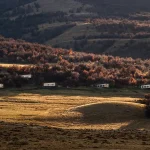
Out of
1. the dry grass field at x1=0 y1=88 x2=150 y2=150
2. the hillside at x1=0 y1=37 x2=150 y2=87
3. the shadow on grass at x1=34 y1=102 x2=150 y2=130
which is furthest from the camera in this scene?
the hillside at x1=0 y1=37 x2=150 y2=87

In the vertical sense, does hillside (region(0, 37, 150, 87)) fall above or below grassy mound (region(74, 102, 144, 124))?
above

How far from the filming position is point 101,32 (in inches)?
6127

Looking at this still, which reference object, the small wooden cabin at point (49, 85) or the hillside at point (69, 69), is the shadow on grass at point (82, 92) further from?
the hillside at point (69, 69)

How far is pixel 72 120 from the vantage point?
5172cm

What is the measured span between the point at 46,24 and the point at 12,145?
157964 mm

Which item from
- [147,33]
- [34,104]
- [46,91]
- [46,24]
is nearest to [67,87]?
[46,91]

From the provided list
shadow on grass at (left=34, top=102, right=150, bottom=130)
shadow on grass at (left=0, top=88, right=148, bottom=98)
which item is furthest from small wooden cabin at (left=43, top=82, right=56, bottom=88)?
shadow on grass at (left=34, top=102, right=150, bottom=130)

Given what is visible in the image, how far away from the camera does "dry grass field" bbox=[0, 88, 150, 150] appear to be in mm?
30156

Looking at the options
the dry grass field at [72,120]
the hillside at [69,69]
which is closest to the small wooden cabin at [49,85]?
the hillside at [69,69]

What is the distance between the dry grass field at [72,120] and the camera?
3016cm

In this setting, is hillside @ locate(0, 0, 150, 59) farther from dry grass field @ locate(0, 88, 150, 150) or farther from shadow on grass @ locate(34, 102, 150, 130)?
shadow on grass @ locate(34, 102, 150, 130)

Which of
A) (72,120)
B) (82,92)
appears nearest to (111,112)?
(72,120)

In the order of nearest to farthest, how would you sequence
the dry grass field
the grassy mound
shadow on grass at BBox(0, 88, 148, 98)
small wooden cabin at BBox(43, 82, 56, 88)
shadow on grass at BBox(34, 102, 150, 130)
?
the dry grass field → shadow on grass at BBox(34, 102, 150, 130) → the grassy mound → shadow on grass at BBox(0, 88, 148, 98) → small wooden cabin at BBox(43, 82, 56, 88)

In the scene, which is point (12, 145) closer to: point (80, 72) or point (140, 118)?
point (140, 118)
